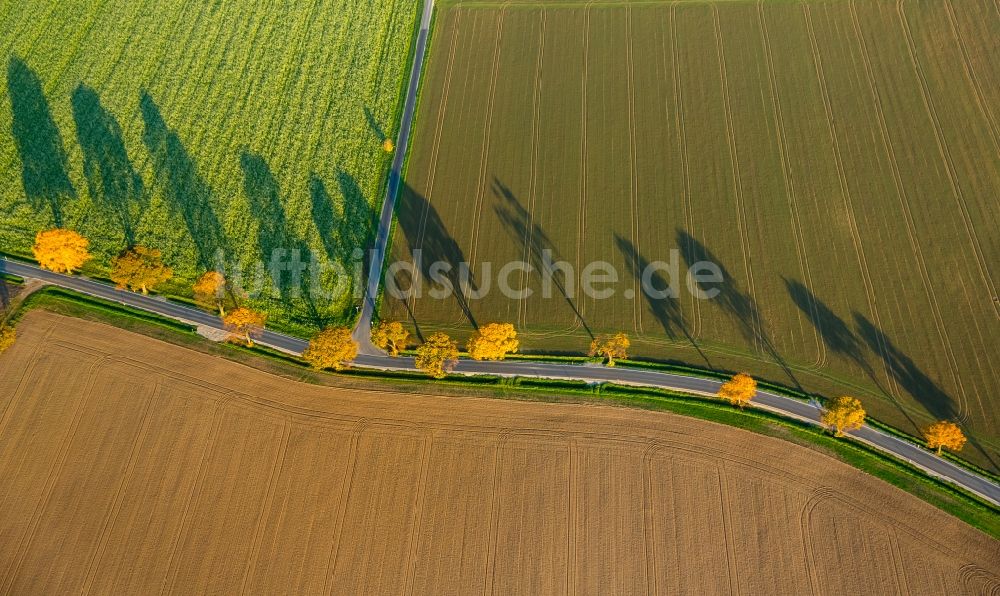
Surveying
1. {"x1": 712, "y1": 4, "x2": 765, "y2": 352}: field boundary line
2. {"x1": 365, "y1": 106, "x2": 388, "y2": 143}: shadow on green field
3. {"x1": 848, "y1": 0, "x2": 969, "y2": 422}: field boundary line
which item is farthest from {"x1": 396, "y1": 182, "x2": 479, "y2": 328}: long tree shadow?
{"x1": 848, "y1": 0, "x2": 969, "y2": 422}: field boundary line

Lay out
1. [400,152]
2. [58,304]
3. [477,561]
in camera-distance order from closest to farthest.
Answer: [477,561] < [58,304] < [400,152]

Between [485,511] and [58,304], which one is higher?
[58,304]

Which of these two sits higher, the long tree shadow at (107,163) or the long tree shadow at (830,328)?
the long tree shadow at (107,163)

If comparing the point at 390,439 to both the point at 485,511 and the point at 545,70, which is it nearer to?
the point at 485,511

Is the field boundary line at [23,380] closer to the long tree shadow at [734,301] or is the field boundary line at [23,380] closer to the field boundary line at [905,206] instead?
the long tree shadow at [734,301]

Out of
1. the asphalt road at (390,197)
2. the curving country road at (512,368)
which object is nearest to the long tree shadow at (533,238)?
the curving country road at (512,368)

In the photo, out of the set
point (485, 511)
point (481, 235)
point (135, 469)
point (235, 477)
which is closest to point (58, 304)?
point (135, 469)

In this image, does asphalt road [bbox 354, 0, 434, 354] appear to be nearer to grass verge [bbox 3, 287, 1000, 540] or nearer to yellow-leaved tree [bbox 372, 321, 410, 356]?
yellow-leaved tree [bbox 372, 321, 410, 356]
